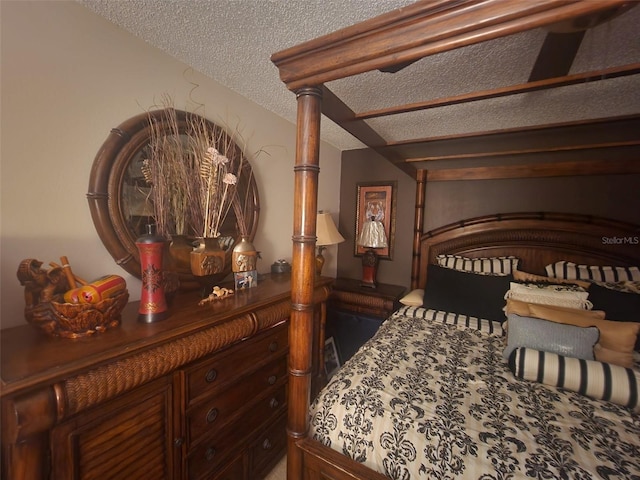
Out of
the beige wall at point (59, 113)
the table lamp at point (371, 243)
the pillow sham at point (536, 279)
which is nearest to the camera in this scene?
the beige wall at point (59, 113)

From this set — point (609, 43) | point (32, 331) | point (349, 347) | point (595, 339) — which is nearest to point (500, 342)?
point (595, 339)

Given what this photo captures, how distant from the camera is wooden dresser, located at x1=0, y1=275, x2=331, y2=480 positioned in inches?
26.0

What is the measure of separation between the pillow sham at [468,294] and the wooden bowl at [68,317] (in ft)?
6.64

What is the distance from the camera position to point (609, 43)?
1123 mm

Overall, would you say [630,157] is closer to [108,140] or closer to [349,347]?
[349,347]

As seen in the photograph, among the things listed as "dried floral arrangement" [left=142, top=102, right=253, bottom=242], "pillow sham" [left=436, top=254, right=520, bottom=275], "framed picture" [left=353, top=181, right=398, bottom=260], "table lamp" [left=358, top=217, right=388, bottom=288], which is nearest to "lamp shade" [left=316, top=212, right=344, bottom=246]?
"table lamp" [left=358, top=217, right=388, bottom=288]

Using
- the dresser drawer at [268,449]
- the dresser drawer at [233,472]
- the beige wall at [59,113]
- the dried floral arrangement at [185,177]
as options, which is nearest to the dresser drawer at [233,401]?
the dresser drawer at [268,449]

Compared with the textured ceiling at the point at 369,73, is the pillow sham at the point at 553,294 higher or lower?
lower

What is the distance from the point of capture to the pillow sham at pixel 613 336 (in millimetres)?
1258

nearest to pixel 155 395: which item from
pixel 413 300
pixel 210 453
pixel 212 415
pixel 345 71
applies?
pixel 212 415

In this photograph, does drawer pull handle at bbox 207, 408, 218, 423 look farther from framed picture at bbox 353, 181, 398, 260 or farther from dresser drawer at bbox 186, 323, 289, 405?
framed picture at bbox 353, 181, 398, 260

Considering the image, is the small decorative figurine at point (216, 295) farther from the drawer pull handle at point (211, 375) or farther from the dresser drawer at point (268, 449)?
the dresser drawer at point (268, 449)

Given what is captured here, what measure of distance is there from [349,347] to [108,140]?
2.42 m

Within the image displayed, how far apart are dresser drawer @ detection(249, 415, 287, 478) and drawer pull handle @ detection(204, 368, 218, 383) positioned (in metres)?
0.56
